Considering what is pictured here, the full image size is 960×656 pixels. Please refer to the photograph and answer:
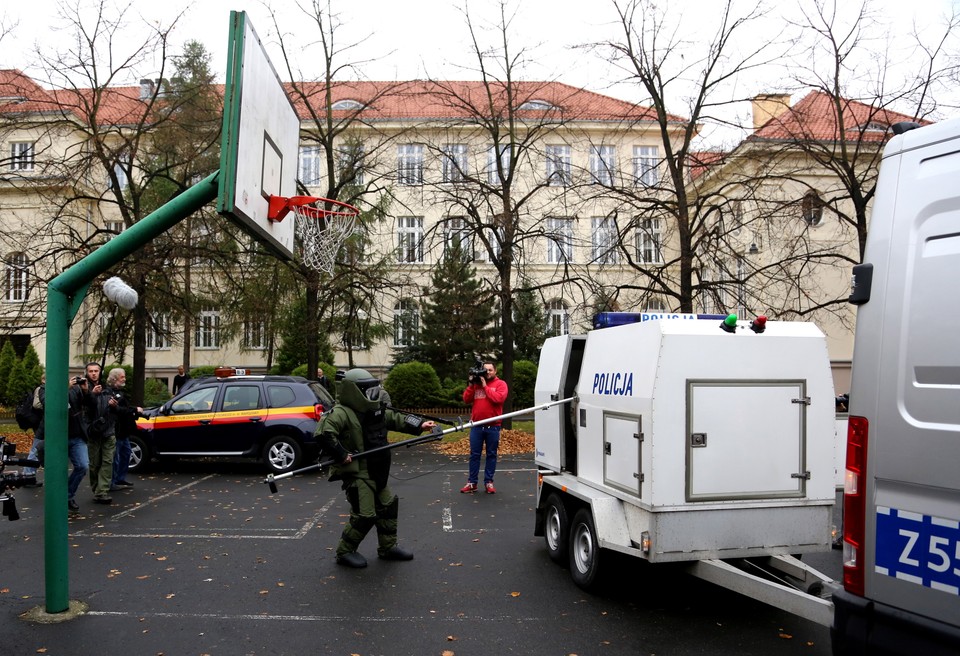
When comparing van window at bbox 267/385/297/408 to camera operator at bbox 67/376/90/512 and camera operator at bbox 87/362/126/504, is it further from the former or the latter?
camera operator at bbox 67/376/90/512

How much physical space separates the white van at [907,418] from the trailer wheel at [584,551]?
2790 millimetres

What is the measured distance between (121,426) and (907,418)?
1084cm

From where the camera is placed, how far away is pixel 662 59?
53.7ft

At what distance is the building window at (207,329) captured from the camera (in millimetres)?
22544

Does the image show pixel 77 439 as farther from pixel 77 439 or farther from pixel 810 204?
pixel 810 204

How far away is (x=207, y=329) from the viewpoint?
930 inches

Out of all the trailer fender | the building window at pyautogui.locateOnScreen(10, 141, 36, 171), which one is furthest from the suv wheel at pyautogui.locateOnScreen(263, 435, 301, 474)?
the building window at pyautogui.locateOnScreen(10, 141, 36, 171)

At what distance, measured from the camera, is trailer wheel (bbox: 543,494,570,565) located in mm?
6695

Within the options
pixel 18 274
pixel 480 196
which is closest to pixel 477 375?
pixel 480 196

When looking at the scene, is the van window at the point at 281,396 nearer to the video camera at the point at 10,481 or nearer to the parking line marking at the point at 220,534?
the parking line marking at the point at 220,534

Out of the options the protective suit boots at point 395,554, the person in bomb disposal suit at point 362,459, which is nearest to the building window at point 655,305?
the person in bomb disposal suit at point 362,459

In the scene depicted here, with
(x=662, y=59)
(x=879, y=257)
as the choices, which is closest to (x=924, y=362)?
(x=879, y=257)

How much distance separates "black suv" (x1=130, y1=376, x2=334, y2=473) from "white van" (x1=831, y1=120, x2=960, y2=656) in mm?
10806

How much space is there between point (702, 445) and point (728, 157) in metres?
13.3
